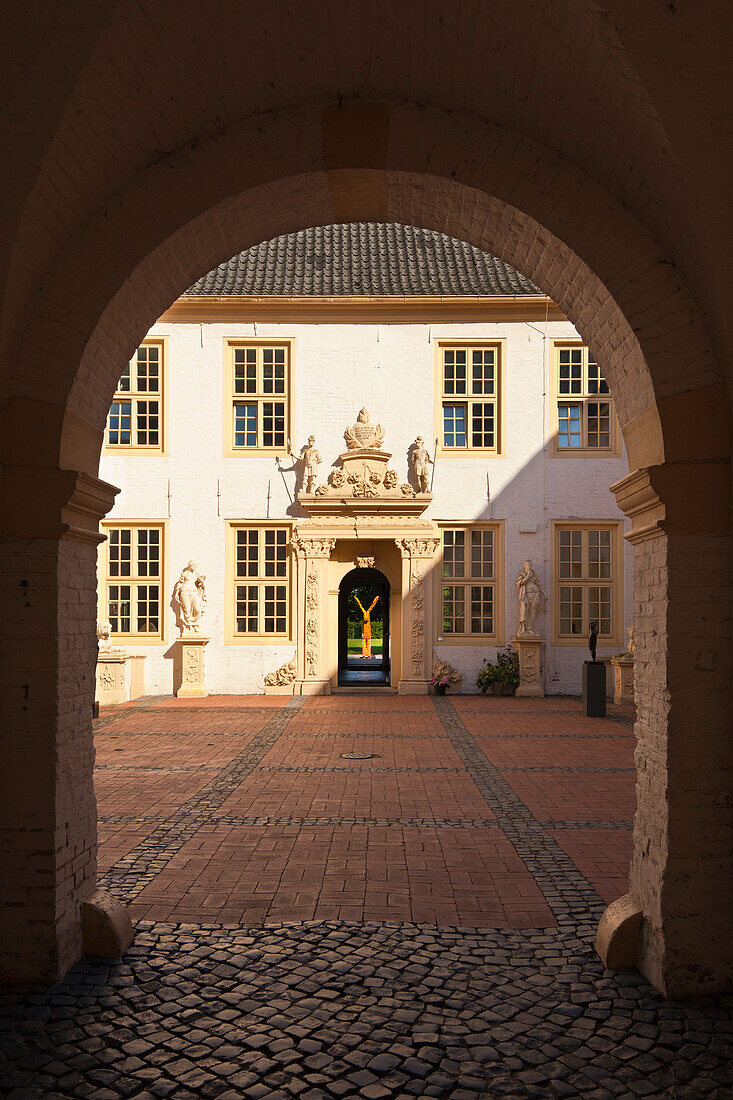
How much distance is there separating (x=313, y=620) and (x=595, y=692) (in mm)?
5499

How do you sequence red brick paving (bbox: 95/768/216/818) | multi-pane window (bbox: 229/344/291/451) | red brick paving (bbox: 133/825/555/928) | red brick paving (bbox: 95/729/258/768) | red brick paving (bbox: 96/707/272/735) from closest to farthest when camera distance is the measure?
red brick paving (bbox: 133/825/555/928) → red brick paving (bbox: 95/768/216/818) → red brick paving (bbox: 95/729/258/768) → red brick paving (bbox: 96/707/272/735) → multi-pane window (bbox: 229/344/291/451)

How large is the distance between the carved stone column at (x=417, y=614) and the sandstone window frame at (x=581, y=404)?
10.6ft

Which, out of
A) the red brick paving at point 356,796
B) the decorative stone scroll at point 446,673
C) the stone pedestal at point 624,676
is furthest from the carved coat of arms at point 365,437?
the red brick paving at point 356,796

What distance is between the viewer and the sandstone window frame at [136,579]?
16.7m

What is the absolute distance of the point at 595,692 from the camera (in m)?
14.1

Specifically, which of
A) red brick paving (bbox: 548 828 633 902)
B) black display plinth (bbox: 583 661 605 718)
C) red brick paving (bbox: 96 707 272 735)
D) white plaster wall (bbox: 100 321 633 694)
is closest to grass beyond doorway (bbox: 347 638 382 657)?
white plaster wall (bbox: 100 321 633 694)

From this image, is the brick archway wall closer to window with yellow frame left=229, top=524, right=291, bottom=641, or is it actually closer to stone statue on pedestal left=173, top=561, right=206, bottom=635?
stone statue on pedestal left=173, top=561, right=206, bottom=635

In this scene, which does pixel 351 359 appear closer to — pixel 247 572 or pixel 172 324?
pixel 172 324

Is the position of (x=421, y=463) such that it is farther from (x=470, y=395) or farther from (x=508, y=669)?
(x=508, y=669)

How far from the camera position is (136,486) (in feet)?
55.0

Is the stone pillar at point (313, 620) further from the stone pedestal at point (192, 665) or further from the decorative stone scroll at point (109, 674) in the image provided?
the decorative stone scroll at point (109, 674)

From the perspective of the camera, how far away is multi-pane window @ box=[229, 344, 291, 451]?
1695cm

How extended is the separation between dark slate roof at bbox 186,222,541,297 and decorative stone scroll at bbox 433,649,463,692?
726cm

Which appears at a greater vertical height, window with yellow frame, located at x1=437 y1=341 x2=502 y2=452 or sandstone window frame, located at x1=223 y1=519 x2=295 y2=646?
window with yellow frame, located at x1=437 y1=341 x2=502 y2=452
